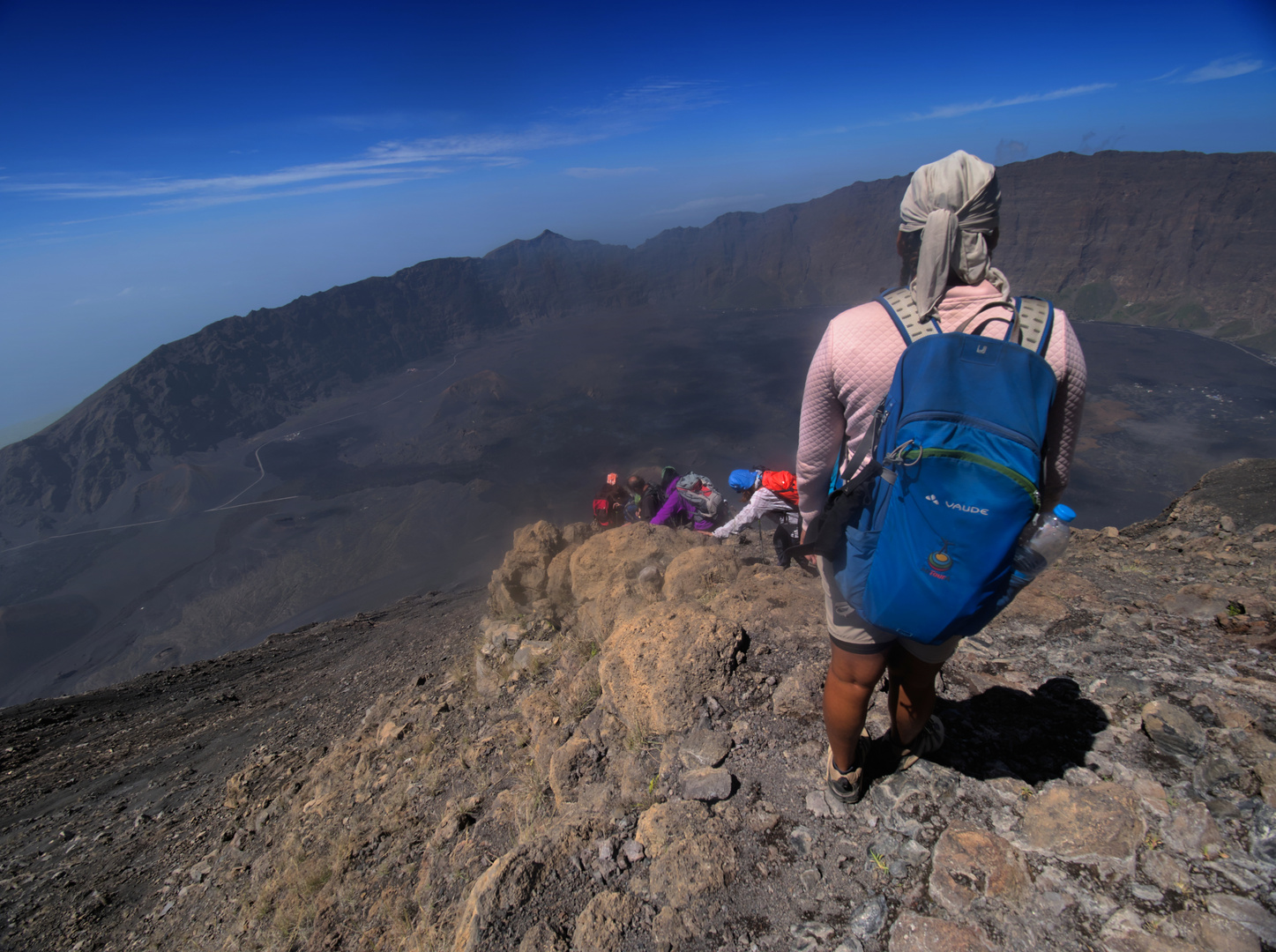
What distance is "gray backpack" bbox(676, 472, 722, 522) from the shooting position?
256 inches

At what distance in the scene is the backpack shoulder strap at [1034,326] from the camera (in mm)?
1209

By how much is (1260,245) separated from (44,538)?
10970 centimetres

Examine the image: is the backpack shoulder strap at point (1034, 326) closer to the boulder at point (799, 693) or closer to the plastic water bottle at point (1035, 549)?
the plastic water bottle at point (1035, 549)

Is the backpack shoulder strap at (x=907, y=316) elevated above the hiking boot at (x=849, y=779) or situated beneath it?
elevated above

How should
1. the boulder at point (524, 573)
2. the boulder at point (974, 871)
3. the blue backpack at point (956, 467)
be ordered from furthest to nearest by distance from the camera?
1. the boulder at point (524, 573)
2. the boulder at point (974, 871)
3. the blue backpack at point (956, 467)

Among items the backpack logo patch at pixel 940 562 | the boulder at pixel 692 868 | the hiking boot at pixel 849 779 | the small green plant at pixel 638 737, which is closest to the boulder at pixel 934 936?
the hiking boot at pixel 849 779

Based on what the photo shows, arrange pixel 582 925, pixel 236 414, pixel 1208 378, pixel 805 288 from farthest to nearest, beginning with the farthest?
pixel 805 288
pixel 236 414
pixel 1208 378
pixel 582 925

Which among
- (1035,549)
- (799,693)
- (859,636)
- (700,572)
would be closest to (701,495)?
(700,572)

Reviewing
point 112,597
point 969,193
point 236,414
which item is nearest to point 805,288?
point 236,414

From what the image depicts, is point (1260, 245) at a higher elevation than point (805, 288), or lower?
lower

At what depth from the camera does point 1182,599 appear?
321 centimetres

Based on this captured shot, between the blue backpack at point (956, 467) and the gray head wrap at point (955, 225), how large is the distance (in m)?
0.10

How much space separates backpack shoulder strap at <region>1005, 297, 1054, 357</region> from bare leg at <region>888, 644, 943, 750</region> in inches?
37.5

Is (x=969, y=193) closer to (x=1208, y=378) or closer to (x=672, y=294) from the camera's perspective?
(x=1208, y=378)
